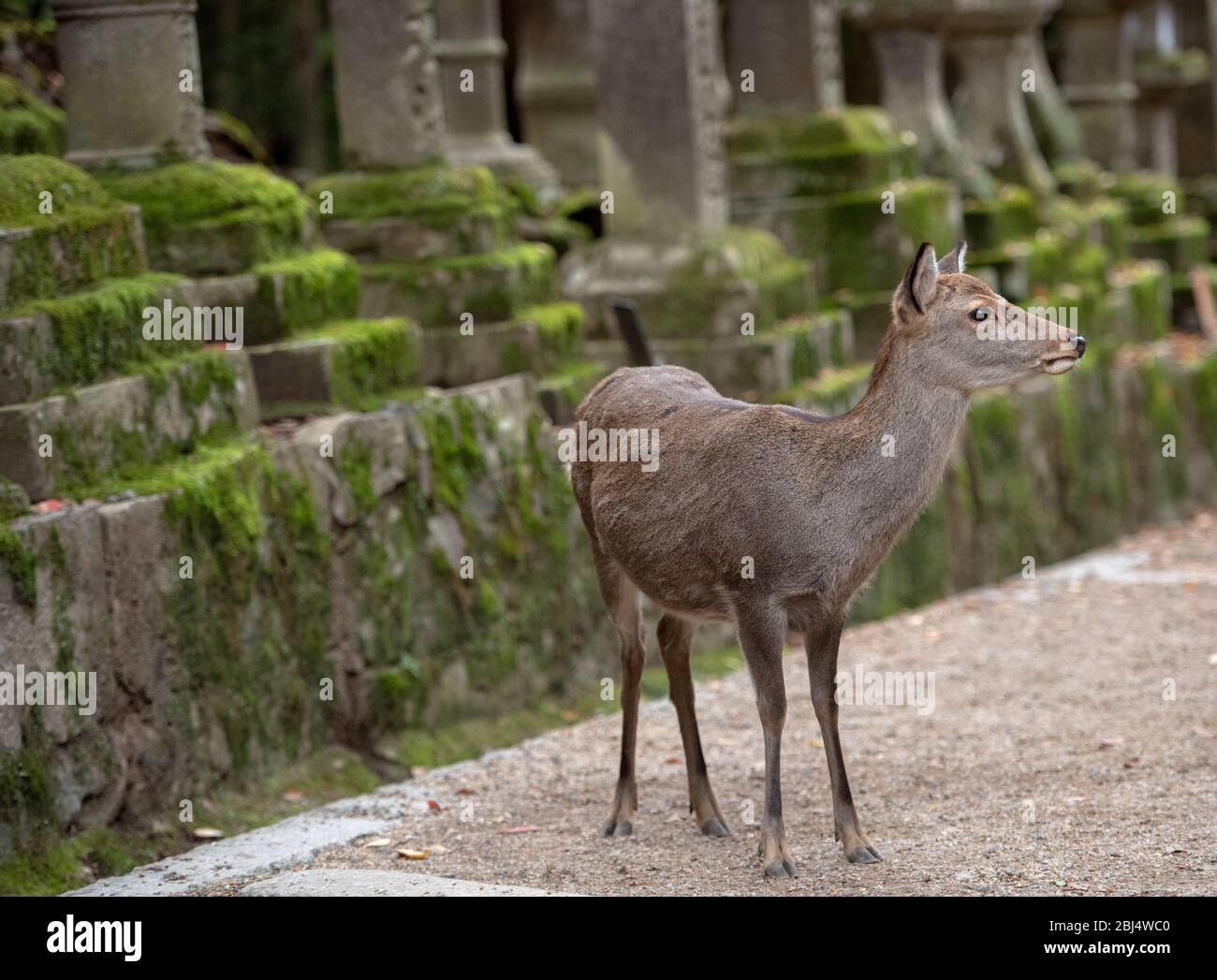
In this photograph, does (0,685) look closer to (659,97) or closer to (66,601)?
(66,601)

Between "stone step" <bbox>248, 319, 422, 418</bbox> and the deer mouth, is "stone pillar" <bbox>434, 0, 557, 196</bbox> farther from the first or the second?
the deer mouth

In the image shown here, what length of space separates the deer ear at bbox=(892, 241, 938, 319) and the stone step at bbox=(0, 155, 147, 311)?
120 inches

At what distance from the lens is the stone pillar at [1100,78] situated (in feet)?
64.7

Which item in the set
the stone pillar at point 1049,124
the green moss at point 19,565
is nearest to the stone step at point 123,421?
the green moss at point 19,565

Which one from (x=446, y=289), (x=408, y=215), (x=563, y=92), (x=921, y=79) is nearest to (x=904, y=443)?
(x=446, y=289)

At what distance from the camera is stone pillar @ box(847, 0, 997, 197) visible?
1472 centimetres

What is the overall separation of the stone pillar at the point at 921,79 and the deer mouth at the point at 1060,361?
852 centimetres

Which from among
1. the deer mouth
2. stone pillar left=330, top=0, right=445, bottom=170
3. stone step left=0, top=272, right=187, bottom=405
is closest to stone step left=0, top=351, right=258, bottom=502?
stone step left=0, top=272, right=187, bottom=405

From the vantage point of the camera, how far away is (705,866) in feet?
22.2

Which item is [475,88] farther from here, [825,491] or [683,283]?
[825,491]

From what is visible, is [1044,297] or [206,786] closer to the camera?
[206,786]

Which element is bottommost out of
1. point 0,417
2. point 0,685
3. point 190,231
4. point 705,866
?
point 705,866
